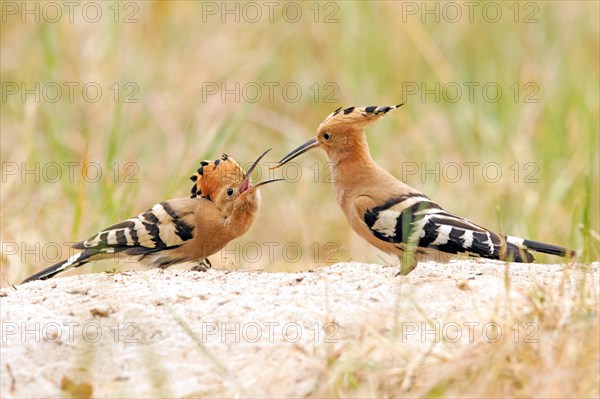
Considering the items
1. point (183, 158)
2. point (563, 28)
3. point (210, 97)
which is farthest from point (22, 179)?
point (563, 28)

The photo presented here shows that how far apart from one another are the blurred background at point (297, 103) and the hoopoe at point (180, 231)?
4.32 feet

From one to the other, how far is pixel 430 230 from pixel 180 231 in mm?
1276

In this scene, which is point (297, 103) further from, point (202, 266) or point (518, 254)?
point (518, 254)

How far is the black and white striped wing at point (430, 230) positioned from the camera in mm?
5086

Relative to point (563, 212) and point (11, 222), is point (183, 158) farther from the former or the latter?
point (563, 212)

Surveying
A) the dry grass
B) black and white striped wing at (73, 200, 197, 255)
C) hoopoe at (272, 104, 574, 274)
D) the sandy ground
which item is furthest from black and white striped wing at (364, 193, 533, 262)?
the dry grass

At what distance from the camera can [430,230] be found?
5.21 m

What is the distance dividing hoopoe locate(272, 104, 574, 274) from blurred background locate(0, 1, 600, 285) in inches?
56.7

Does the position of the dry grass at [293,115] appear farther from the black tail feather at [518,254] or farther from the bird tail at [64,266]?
the black tail feather at [518,254]

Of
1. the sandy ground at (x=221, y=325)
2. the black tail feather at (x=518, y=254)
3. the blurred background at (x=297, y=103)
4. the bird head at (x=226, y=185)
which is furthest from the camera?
the blurred background at (x=297, y=103)

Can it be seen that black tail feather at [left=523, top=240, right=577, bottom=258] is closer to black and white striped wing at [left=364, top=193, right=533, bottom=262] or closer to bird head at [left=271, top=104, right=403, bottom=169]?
black and white striped wing at [left=364, top=193, right=533, bottom=262]

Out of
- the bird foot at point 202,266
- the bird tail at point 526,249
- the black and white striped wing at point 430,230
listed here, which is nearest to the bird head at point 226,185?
the bird foot at point 202,266

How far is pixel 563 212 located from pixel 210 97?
10.7ft

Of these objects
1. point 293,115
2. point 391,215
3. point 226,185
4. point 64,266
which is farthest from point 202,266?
point 293,115
